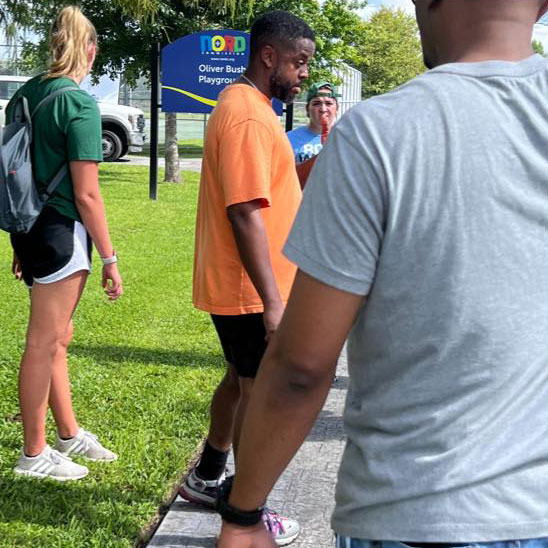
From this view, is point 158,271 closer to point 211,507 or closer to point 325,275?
point 211,507

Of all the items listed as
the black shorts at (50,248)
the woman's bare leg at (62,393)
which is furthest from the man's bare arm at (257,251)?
the woman's bare leg at (62,393)

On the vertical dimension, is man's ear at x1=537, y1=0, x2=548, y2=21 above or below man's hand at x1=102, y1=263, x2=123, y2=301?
above

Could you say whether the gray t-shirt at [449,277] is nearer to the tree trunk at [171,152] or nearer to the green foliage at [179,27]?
the green foliage at [179,27]

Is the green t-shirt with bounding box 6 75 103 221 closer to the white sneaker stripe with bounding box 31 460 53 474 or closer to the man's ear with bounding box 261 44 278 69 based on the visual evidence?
the man's ear with bounding box 261 44 278 69

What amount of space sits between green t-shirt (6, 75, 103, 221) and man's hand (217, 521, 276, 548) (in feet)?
7.77

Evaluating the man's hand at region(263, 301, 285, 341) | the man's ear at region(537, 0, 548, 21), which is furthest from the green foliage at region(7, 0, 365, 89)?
the man's ear at region(537, 0, 548, 21)

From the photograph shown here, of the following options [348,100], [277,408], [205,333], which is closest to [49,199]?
[277,408]

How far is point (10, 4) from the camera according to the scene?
11.4m

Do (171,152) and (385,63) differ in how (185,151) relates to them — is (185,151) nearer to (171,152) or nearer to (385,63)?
(171,152)

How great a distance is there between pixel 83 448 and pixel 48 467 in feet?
0.86

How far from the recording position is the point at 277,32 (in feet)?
11.3

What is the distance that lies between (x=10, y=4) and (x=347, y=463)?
35.7 feet

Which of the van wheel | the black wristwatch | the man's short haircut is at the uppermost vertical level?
the man's short haircut

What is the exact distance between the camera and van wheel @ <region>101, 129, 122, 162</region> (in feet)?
75.4
